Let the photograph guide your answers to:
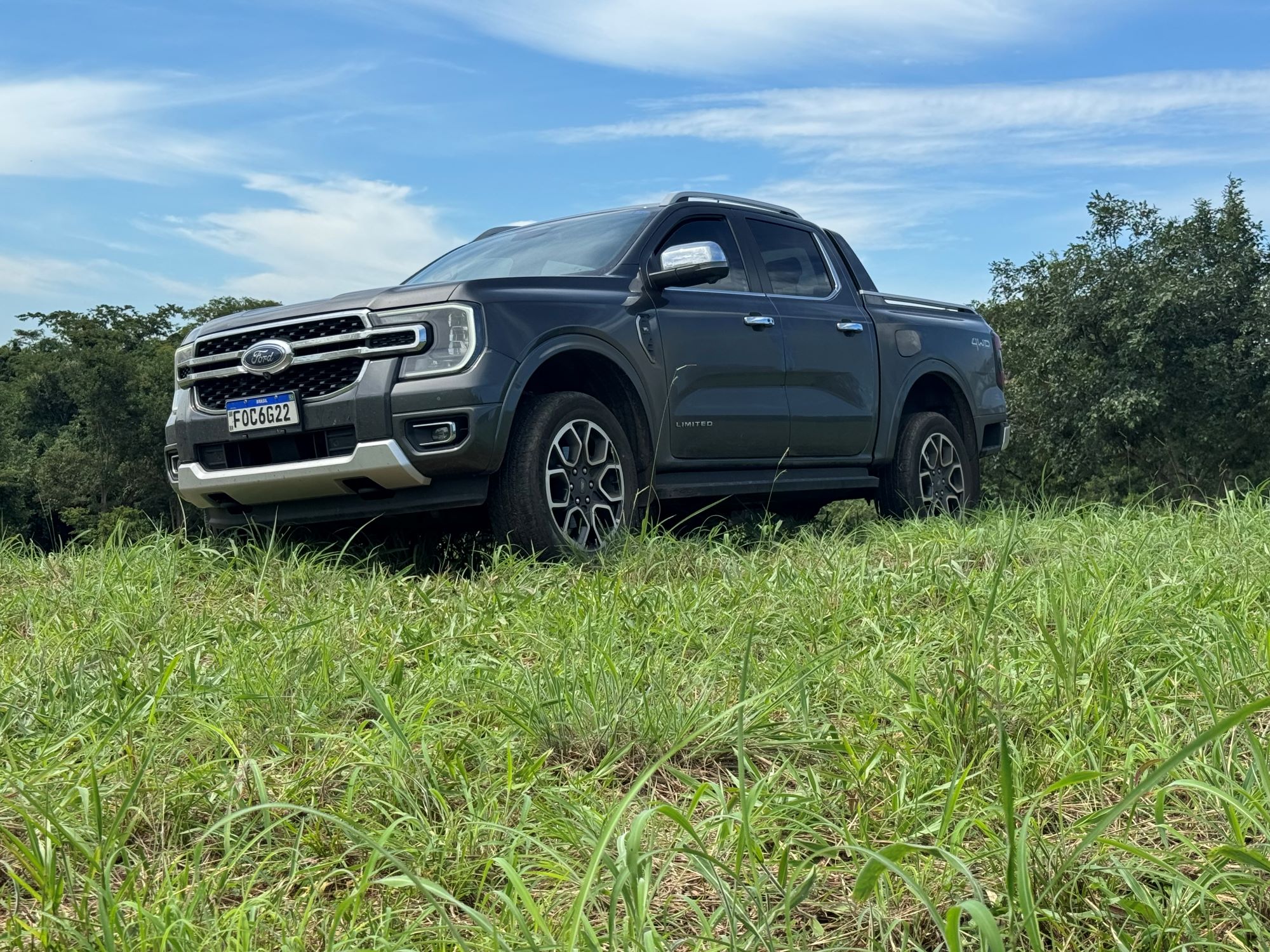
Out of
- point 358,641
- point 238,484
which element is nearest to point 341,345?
point 238,484

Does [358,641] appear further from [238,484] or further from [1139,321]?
[1139,321]

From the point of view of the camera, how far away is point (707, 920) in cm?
183

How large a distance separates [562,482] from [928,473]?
3.27 m

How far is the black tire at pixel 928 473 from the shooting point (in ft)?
24.5

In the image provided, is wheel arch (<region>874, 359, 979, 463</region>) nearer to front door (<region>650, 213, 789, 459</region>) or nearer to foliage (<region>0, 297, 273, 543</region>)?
front door (<region>650, 213, 789, 459</region>)

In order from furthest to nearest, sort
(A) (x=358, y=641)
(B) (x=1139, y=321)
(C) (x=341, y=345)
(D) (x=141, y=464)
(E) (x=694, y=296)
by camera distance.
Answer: (D) (x=141, y=464) < (B) (x=1139, y=321) < (E) (x=694, y=296) < (C) (x=341, y=345) < (A) (x=358, y=641)

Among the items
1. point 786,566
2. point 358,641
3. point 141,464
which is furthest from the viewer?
point 141,464

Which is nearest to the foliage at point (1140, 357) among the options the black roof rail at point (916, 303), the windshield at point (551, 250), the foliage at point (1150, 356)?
the foliage at point (1150, 356)

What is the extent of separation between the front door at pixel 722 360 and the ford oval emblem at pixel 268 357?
68.8 inches

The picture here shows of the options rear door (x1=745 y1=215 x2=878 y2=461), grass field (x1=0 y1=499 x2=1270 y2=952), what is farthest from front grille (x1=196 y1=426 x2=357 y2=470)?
rear door (x1=745 y1=215 x2=878 y2=461)

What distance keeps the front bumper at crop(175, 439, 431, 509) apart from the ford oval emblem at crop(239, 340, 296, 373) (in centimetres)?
42

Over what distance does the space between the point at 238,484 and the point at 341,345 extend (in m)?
0.77

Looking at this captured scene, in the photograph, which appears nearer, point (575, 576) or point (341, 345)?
point (575, 576)

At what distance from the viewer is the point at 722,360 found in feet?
20.2
